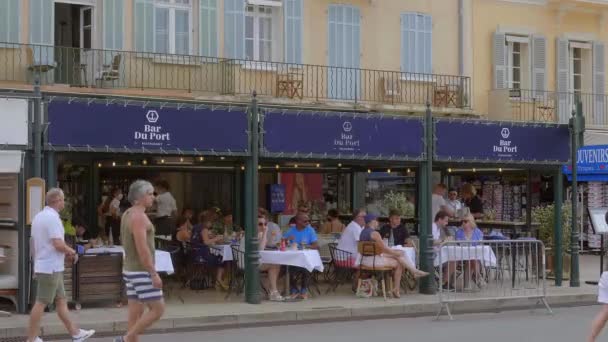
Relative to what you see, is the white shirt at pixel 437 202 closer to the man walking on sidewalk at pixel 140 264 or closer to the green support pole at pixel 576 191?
the green support pole at pixel 576 191

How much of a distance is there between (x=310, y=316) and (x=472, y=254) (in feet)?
9.59

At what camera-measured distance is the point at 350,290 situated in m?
19.3

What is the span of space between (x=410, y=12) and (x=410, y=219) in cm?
579

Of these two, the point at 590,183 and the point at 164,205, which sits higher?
the point at 590,183

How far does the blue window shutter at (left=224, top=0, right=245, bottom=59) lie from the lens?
22.9m

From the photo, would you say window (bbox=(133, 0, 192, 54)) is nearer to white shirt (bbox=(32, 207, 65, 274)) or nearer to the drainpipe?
the drainpipe

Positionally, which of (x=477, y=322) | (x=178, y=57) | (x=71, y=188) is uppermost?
(x=178, y=57)

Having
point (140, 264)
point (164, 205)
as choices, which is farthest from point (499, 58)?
point (140, 264)

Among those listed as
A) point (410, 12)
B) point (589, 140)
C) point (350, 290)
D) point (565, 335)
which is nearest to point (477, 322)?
point (565, 335)

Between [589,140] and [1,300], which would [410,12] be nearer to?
[589,140]

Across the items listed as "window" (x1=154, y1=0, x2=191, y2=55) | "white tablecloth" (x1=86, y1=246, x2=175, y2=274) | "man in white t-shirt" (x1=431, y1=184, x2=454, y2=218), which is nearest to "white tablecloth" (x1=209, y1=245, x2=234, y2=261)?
"white tablecloth" (x1=86, y1=246, x2=175, y2=274)

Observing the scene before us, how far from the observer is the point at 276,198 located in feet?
83.2

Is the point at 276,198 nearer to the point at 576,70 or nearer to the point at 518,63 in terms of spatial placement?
the point at 518,63

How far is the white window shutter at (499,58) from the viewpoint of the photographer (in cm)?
2712
